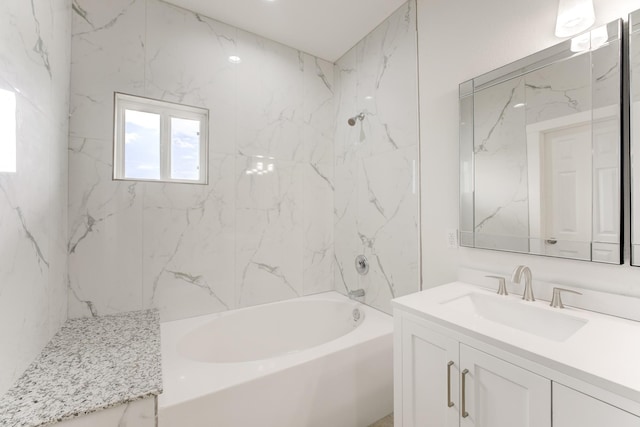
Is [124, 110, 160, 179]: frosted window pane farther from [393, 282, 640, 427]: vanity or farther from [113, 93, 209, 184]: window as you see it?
[393, 282, 640, 427]: vanity

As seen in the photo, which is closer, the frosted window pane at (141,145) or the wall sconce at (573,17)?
the wall sconce at (573,17)

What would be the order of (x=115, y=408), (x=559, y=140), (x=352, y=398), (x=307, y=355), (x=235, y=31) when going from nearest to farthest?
(x=115, y=408)
(x=559, y=140)
(x=307, y=355)
(x=352, y=398)
(x=235, y=31)

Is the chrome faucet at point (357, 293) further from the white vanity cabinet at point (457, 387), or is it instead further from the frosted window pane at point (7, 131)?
the frosted window pane at point (7, 131)

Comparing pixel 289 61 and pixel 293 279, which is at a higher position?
pixel 289 61

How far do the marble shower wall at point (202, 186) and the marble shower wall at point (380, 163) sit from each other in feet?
0.64

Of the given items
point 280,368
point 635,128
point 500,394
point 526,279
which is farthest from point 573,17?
point 280,368

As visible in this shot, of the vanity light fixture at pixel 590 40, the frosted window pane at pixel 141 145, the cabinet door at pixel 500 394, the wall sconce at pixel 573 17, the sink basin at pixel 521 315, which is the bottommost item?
the cabinet door at pixel 500 394

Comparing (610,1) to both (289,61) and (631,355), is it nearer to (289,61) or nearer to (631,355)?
(631,355)

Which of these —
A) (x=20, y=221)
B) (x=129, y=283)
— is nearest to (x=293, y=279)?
(x=129, y=283)

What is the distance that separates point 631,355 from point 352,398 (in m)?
1.25

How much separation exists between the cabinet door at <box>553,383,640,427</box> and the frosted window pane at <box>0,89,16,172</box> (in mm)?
1888

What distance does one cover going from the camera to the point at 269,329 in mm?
2223

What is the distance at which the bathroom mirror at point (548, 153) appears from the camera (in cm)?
104

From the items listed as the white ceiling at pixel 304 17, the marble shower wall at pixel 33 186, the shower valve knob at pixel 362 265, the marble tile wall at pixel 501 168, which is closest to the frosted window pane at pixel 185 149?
the marble shower wall at pixel 33 186
